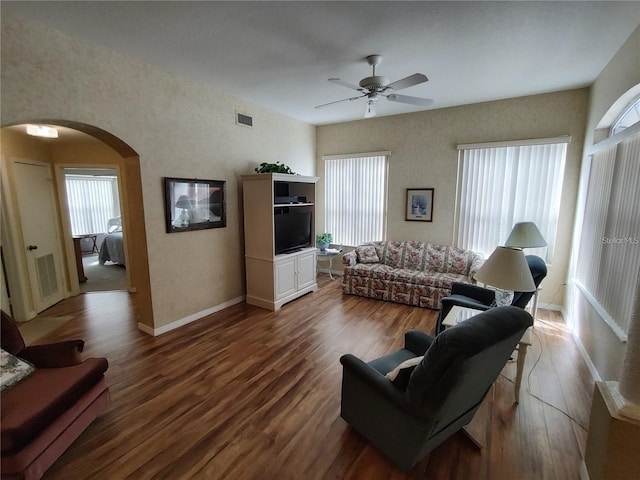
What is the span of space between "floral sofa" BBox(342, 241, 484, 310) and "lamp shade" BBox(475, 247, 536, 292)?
2.02 metres

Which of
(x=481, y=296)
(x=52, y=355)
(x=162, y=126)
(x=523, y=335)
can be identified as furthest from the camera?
(x=162, y=126)

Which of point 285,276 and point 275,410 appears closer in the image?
point 275,410

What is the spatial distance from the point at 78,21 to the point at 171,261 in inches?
94.5

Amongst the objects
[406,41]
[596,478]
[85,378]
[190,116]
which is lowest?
[596,478]

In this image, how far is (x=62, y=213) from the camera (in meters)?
4.84

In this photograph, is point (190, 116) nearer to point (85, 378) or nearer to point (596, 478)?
point (85, 378)

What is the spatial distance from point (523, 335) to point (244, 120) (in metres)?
4.26

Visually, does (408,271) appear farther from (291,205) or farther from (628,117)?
(628,117)

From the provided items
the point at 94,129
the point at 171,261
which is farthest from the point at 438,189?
the point at 94,129

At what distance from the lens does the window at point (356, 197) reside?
5539 millimetres

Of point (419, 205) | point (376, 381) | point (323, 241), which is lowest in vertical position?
point (376, 381)

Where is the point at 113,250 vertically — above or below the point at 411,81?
below

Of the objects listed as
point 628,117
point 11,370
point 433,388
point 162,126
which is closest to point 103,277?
point 162,126

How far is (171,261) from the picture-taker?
3637 millimetres
